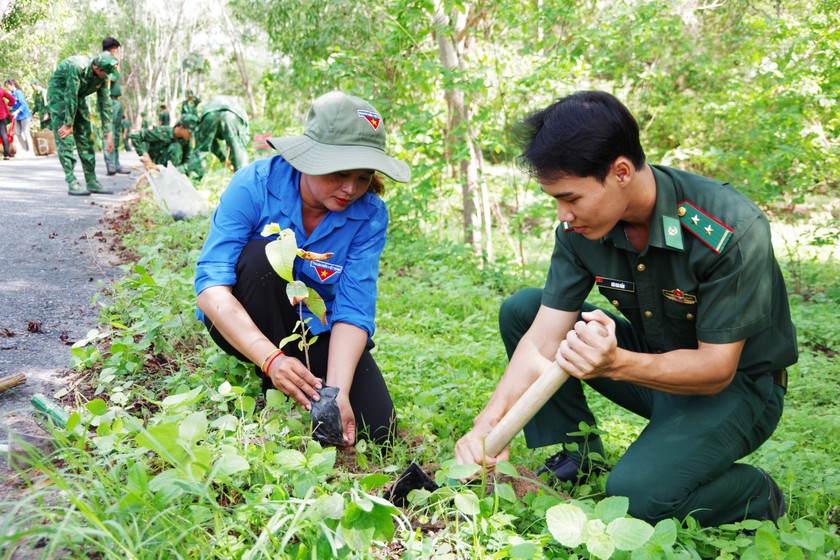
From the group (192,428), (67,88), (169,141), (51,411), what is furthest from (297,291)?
(169,141)

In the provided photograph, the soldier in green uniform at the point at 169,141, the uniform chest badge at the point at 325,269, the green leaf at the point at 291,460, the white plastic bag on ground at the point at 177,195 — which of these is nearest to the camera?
the green leaf at the point at 291,460

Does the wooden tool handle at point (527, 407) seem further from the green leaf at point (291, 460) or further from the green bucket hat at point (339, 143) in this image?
the green bucket hat at point (339, 143)

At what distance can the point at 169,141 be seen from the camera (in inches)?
367

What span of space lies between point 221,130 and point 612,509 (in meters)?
8.17

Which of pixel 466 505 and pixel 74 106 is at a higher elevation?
pixel 74 106

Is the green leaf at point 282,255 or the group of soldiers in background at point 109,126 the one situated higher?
the group of soldiers in background at point 109,126

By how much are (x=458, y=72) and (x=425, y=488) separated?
4080mm

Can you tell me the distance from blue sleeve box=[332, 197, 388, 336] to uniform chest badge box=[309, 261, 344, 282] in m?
0.03

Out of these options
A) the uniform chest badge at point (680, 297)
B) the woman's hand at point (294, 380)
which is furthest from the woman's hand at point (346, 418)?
the uniform chest badge at point (680, 297)

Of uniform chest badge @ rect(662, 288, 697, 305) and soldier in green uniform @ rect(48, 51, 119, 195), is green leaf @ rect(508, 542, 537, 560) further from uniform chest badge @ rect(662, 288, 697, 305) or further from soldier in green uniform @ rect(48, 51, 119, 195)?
soldier in green uniform @ rect(48, 51, 119, 195)

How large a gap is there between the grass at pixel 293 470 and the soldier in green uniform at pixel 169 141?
5.12 m

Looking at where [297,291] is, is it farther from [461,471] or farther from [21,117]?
[21,117]

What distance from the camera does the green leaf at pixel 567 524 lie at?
4.87 ft

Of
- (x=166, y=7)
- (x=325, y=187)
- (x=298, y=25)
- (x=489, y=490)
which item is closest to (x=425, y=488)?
(x=489, y=490)
